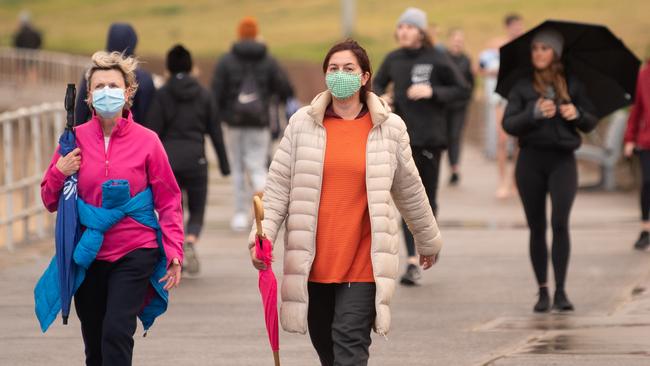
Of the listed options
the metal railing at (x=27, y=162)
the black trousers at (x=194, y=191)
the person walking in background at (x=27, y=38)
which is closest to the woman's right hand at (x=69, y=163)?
the black trousers at (x=194, y=191)

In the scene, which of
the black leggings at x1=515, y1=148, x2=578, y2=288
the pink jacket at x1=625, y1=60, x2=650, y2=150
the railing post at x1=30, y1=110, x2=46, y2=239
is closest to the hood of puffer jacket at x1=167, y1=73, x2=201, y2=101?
the black leggings at x1=515, y1=148, x2=578, y2=288

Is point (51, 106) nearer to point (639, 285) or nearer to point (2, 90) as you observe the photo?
point (639, 285)

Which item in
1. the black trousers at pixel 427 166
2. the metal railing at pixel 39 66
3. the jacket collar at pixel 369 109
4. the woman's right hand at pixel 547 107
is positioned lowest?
the metal railing at pixel 39 66

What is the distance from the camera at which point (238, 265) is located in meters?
12.9

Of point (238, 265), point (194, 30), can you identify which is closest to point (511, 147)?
point (238, 265)

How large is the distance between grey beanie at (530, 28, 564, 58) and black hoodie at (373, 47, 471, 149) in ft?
4.75

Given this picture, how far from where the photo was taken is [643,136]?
13336mm

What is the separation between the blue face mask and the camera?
23.6 feet

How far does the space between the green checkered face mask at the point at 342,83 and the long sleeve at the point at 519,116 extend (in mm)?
3327

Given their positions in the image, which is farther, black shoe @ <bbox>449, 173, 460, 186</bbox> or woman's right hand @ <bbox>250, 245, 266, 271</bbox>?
black shoe @ <bbox>449, 173, 460, 186</bbox>

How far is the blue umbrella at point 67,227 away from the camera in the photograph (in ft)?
23.2

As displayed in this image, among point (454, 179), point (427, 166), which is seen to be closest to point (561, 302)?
point (427, 166)

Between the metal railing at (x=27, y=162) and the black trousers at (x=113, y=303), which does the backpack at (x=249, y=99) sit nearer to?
the metal railing at (x=27, y=162)

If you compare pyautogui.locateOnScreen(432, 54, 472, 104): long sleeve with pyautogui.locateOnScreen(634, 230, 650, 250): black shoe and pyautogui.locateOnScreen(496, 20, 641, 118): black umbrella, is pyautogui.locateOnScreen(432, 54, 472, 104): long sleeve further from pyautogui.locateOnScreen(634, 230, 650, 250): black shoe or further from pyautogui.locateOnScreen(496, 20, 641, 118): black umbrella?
pyautogui.locateOnScreen(634, 230, 650, 250): black shoe
